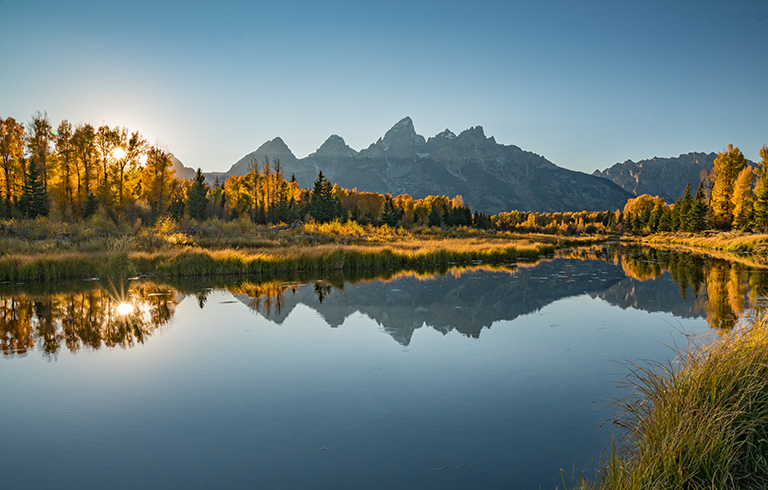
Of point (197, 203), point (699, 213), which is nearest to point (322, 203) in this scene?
point (197, 203)

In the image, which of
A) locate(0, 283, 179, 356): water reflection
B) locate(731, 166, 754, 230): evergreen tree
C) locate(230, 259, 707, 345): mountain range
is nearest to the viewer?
locate(0, 283, 179, 356): water reflection

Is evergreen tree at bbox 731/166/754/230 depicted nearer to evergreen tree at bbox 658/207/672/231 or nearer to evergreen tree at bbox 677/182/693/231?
evergreen tree at bbox 677/182/693/231

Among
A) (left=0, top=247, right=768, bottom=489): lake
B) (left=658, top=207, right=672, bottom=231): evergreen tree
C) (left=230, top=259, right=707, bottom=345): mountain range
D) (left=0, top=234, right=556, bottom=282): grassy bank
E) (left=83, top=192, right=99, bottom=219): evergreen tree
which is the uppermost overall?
(left=83, top=192, right=99, bottom=219): evergreen tree

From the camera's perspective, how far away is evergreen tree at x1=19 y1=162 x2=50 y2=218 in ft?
123

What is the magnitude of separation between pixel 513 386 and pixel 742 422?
3.54m

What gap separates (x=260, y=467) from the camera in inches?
187

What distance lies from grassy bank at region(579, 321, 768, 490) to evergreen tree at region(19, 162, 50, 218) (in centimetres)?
4586

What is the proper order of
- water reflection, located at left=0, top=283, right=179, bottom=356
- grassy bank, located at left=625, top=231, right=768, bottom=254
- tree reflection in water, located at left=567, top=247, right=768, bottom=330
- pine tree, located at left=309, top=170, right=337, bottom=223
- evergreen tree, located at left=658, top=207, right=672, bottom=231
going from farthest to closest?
evergreen tree, located at left=658, top=207, right=672, bottom=231 → pine tree, located at left=309, top=170, right=337, bottom=223 → grassy bank, located at left=625, top=231, right=768, bottom=254 → tree reflection in water, located at left=567, top=247, right=768, bottom=330 → water reflection, located at left=0, top=283, right=179, bottom=356

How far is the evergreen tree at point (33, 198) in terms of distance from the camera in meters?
37.3

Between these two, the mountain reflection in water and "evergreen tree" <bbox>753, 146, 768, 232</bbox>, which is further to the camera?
"evergreen tree" <bbox>753, 146, 768, 232</bbox>

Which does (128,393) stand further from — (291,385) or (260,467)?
(260,467)

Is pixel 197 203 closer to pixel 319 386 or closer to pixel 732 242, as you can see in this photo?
pixel 319 386

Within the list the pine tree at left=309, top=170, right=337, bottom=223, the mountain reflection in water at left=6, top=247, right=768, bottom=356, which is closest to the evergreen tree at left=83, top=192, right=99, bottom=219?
the pine tree at left=309, top=170, right=337, bottom=223

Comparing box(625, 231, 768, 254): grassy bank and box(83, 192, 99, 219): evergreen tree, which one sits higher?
box(83, 192, 99, 219): evergreen tree
